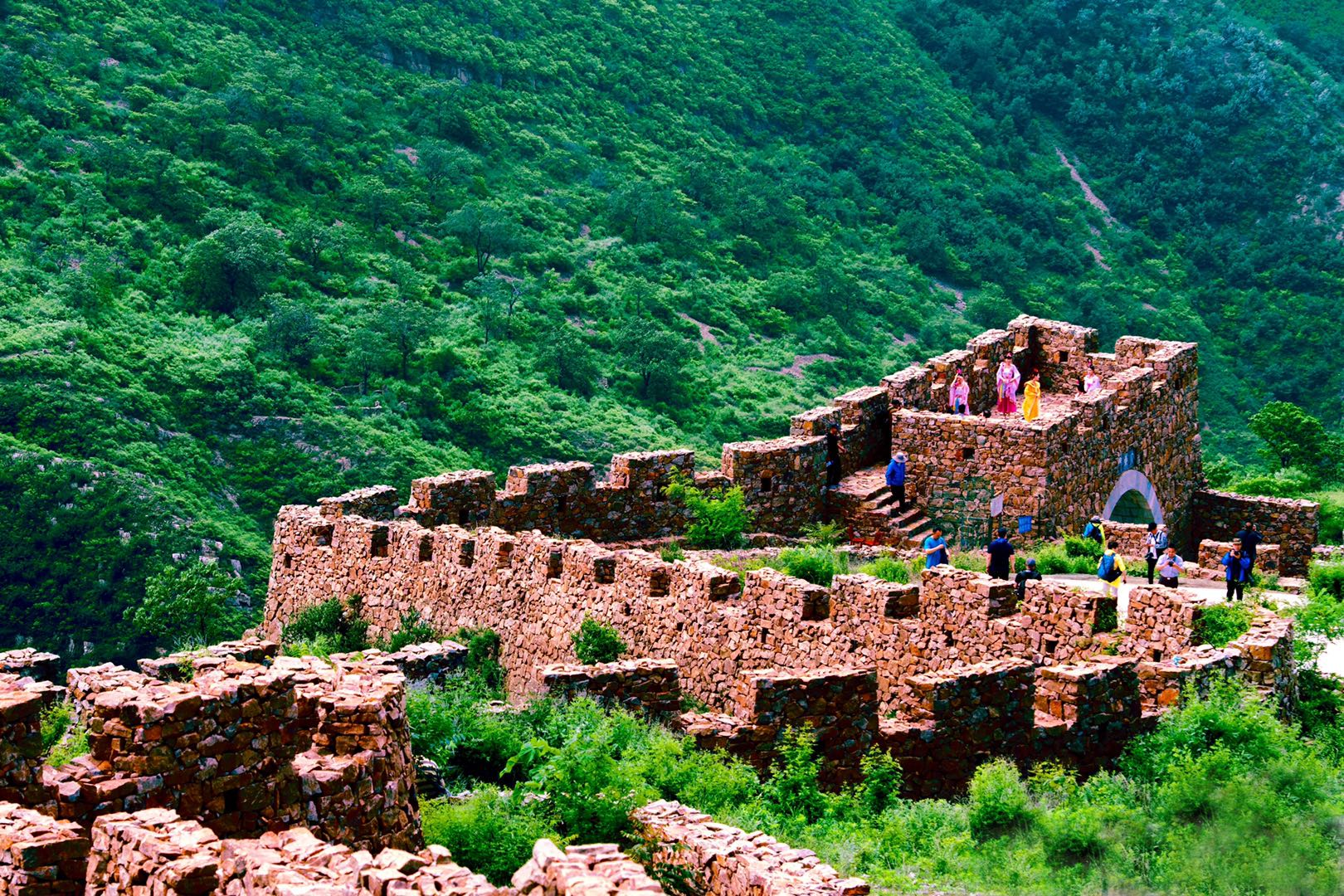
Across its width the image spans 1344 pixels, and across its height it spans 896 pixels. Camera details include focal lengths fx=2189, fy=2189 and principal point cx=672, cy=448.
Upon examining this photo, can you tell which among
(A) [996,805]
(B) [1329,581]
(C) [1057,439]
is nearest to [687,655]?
(A) [996,805]

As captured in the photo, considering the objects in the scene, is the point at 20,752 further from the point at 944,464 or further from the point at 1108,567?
the point at 944,464

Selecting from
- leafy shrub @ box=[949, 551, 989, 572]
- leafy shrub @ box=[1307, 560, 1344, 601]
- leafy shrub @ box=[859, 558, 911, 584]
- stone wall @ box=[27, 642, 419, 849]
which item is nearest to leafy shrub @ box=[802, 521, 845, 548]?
leafy shrub @ box=[949, 551, 989, 572]

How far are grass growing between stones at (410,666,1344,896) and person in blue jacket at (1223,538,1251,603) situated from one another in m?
7.72

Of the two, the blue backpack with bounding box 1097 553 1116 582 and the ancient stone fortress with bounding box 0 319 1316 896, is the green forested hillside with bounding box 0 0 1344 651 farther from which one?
the blue backpack with bounding box 1097 553 1116 582

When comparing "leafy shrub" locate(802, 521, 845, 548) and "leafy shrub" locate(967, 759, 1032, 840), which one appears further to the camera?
"leafy shrub" locate(802, 521, 845, 548)

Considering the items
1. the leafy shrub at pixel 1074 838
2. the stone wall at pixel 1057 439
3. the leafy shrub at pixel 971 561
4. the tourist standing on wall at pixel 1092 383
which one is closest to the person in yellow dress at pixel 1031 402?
the stone wall at pixel 1057 439

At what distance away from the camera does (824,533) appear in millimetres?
32188

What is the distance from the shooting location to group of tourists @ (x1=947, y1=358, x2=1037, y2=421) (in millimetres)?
34938

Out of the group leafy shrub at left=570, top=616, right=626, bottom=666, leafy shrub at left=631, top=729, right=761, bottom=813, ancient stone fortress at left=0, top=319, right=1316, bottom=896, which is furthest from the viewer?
leafy shrub at left=570, top=616, right=626, bottom=666

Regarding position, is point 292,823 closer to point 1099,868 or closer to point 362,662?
point 362,662

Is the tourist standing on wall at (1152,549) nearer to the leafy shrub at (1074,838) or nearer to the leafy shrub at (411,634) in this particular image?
the leafy shrub at (411,634)

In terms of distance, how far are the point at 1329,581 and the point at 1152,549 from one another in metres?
2.47

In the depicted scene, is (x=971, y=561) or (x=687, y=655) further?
(x=971, y=561)

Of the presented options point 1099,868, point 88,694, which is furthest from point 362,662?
point 1099,868
